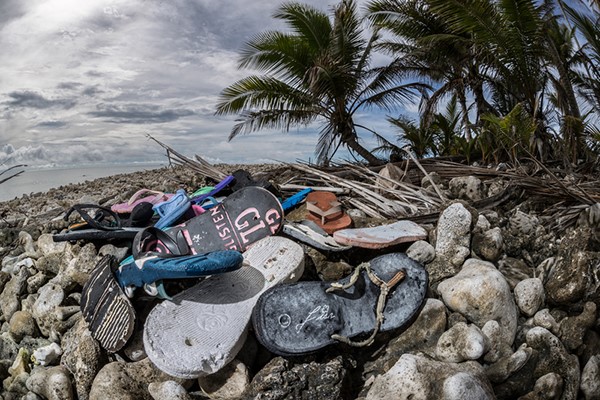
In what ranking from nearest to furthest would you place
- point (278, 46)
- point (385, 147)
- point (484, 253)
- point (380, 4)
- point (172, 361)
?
point (172, 361) → point (484, 253) → point (278, 46) → point (380, 4) → point (385, 147)

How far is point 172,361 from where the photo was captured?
7.53 feet

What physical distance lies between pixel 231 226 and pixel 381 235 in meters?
0.93

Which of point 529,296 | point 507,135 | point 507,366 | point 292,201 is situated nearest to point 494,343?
point 507,366

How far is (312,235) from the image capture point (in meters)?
3.05

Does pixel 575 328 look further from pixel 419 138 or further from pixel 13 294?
pixel 419 138

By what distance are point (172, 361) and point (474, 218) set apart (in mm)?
1962

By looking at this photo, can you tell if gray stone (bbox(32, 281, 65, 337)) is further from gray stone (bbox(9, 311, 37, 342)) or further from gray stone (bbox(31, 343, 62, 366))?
gray stone (bbox(31, 343, 62, 366))

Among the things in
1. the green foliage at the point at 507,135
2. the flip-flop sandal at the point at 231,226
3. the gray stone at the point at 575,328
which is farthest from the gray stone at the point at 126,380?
the green foliage at the point at 507,135

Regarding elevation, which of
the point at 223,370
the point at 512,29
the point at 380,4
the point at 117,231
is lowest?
the point at 223,370

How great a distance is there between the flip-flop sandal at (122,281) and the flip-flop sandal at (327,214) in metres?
1.00

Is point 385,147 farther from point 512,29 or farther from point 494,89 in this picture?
point 512,29

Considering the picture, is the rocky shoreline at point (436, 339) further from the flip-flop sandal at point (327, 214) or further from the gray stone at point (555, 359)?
the flip-flop sandal at point (327, 214)

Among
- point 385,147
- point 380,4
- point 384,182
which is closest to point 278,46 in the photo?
point 380,4

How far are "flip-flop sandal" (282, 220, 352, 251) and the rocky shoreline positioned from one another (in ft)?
0.22
